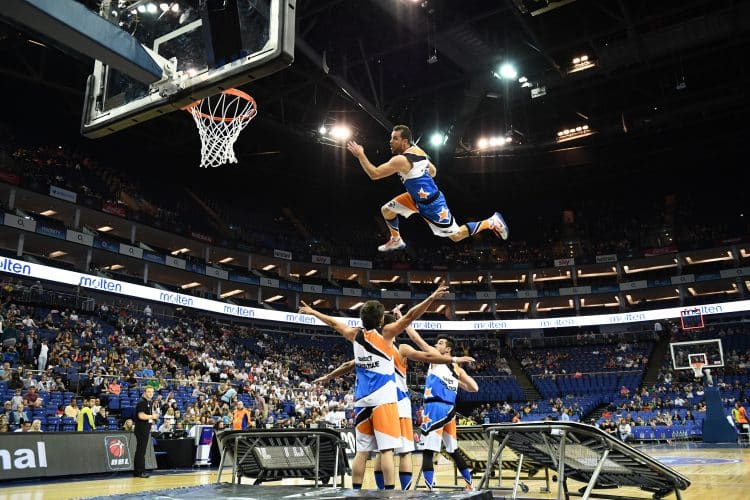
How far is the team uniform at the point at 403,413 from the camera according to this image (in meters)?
5.74

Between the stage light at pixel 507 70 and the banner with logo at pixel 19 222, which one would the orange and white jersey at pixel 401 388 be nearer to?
the stage light at pixel 507 70

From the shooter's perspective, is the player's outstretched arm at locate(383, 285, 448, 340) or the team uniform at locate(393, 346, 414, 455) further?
the team uniform at locate(393, 346, 414, 455)

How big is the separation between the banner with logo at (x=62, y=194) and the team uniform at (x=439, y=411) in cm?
2703

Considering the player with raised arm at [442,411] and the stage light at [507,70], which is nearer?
the player with raised arm at [442,411]

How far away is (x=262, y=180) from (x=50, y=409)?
94.0 feet

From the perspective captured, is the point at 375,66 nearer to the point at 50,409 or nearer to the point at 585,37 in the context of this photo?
the point at 585,37

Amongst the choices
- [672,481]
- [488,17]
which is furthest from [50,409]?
[488,17]

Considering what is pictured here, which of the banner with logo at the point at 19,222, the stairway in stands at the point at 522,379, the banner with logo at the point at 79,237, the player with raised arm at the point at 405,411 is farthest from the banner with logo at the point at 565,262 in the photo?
the player with raised arm at the point at 405,411

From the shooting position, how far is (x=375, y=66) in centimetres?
2398

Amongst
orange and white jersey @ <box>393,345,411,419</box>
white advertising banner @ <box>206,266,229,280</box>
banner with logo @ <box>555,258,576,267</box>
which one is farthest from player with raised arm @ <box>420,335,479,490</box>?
banner with logo @ <box>555,258,576,267</box>

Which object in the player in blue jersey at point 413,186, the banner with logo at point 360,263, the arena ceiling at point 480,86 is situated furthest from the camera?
the banner with logo at point 360,263

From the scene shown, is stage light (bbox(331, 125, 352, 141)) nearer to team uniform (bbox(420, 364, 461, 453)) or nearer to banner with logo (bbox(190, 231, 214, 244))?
banner with logo (bbox(190, 231, 214, 244))

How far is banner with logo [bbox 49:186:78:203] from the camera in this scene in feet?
94.1

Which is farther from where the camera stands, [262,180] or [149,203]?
[262,180]
